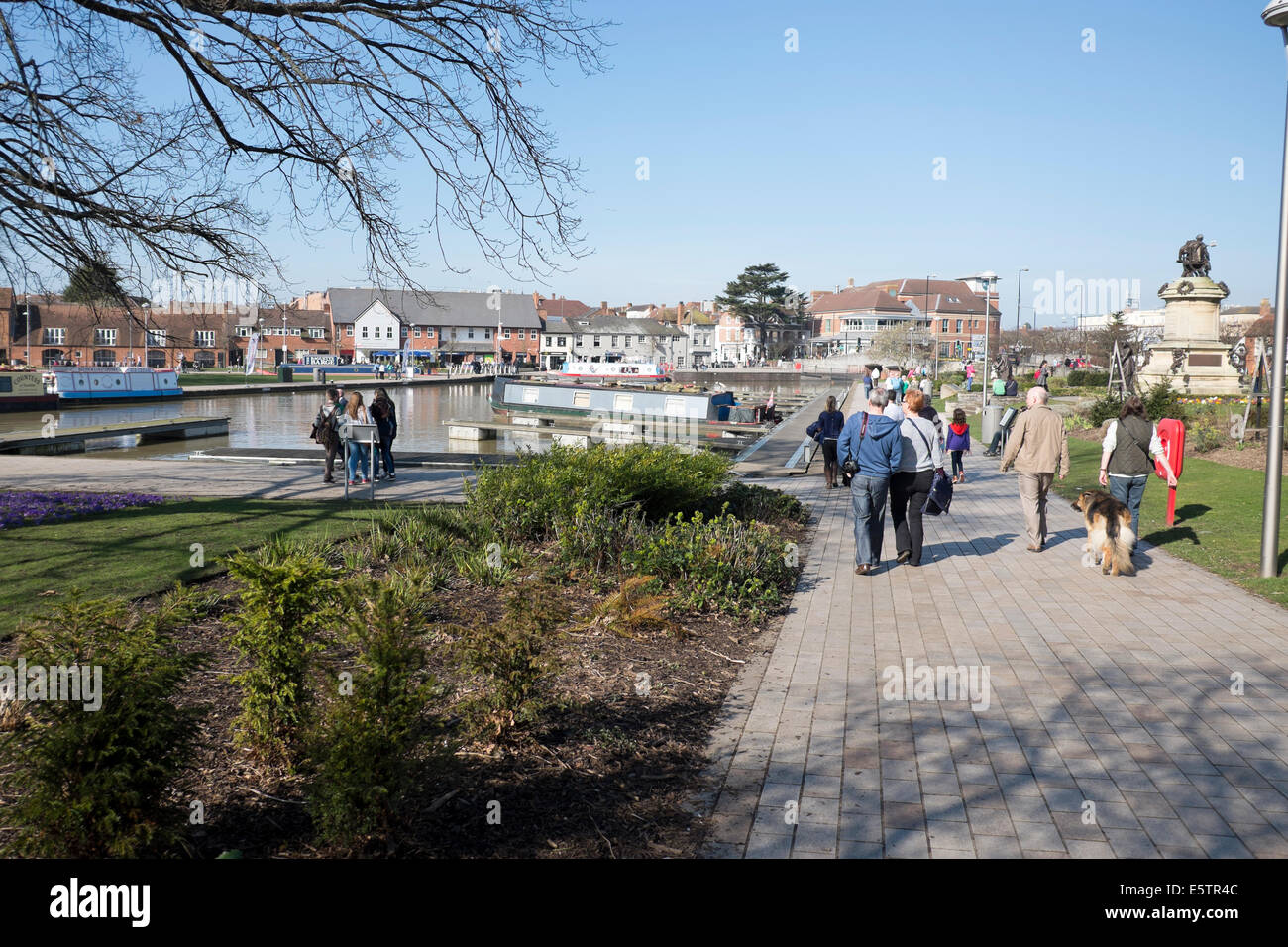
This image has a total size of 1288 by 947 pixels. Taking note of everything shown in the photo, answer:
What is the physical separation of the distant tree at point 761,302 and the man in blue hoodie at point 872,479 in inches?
4562

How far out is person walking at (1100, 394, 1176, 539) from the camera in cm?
1036

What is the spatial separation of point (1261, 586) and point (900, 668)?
486cm

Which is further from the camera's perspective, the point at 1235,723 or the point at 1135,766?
the point at 1235,723

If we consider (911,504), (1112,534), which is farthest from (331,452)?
(1112,534)

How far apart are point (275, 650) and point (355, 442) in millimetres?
11825

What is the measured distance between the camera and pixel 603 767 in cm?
468

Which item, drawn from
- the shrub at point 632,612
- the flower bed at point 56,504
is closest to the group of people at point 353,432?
the flower bed at point 56,504

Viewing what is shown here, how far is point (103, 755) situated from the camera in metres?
3.21

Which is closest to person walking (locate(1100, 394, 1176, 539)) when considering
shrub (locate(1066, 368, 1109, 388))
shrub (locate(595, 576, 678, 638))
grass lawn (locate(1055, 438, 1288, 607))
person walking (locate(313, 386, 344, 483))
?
grass lawn (locate(1055, 438, 1288, 607))

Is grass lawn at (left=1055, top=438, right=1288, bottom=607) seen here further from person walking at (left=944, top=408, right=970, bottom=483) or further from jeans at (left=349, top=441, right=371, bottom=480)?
jeans at (left=349, top=441, right=371, bottom=480)
